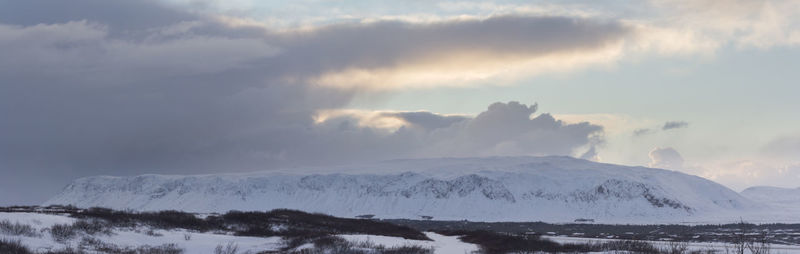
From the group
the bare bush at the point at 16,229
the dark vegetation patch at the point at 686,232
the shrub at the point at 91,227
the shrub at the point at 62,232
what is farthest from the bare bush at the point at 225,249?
the dark vegetation patch at the point at 686,232

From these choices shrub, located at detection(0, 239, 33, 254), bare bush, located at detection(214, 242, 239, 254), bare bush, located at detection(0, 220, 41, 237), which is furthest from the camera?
bare bush, located at detection(214, 242, 239, 254)

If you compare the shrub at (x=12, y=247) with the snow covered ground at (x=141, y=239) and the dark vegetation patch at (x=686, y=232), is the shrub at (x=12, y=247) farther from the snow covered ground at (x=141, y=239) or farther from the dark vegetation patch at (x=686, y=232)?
the dark vegetation patch at (x=686, y=232)

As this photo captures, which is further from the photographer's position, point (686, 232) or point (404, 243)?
point (686, 232)

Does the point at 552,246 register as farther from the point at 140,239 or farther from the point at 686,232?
the point at 686,232

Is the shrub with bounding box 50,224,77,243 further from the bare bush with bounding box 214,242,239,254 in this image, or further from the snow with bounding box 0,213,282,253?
the bare bush with bounding box 214,242,239,254

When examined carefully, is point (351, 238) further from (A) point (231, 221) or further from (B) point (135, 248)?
(A) point (231, 221)

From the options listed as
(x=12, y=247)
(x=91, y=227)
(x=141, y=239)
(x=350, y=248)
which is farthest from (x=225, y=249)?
(x=12, y=247)

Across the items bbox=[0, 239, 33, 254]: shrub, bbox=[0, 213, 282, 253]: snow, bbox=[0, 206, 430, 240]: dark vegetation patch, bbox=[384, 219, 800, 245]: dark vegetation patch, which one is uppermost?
bbox=[384, 219, 800, 245]: dark vegetation patch

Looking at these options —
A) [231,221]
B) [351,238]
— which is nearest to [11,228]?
[351,238]

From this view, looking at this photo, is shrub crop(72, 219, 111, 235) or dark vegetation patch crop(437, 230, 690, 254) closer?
dark vegetation patch crop(437, 230, 690, 254)

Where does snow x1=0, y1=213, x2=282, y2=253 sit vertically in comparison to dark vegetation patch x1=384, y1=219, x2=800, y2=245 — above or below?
below

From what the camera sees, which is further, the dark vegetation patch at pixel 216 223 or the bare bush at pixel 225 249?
the dark vegetation patch at pixel 216 223

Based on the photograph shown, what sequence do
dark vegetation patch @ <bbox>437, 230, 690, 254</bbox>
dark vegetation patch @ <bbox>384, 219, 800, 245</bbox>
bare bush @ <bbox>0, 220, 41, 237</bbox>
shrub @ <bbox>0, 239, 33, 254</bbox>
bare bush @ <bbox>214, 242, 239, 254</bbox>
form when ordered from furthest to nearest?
dark vegetation patch @ <bbox>384, 219, 800, 245</bbox> < dark vegetation patch @ <bbox>437, 230, 690, 254</bbox> < bare bush @ <bbox>214, 242, 239, 254</bbox> < bare bush @ <bbox>0, 220, 41, 237</bbox> < shrub @ <bbox>0, 239, 33, 254</bbox>

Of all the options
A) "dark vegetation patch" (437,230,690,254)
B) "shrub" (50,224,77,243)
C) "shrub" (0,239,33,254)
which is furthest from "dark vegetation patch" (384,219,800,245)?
"shrub" (0,239,33,254)
